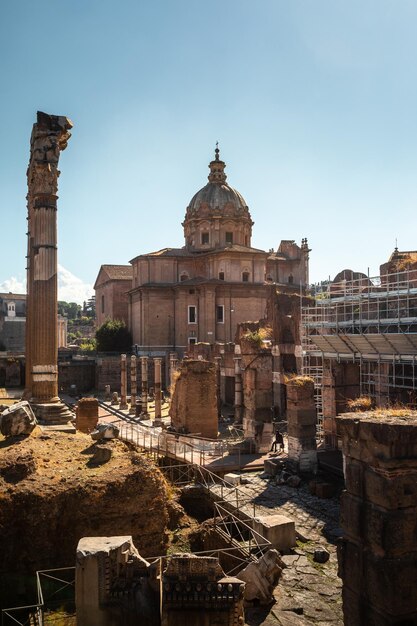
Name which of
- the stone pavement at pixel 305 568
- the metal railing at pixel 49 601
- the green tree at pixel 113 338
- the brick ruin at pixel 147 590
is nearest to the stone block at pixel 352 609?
the stone pavement at pixel 305 568

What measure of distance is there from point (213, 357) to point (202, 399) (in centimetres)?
913

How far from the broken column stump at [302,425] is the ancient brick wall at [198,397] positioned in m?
4.24

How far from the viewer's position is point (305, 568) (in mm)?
8586

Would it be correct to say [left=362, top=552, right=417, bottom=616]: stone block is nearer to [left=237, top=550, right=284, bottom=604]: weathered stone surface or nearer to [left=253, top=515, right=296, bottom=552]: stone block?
[left=237, top=550, right=284, bottom=604]: weathered stone surface

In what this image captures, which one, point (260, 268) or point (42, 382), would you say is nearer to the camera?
→ point (42, 382)

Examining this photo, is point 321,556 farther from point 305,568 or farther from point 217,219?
point 217,219

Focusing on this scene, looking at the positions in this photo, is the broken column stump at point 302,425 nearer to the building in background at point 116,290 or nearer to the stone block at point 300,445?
the stone block at point 300,445

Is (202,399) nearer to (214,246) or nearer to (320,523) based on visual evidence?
(320,523)

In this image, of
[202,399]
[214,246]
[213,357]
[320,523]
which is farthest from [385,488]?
[214,246]

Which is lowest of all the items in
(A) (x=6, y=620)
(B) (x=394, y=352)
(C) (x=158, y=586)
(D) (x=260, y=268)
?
(A) (x=6, y=620)

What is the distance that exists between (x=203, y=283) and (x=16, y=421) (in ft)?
87.1

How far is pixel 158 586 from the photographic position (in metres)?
5.85

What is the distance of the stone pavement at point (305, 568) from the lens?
727cm

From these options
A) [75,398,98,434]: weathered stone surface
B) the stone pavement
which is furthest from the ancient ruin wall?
[75,398,98,434]: weathered stone surface
